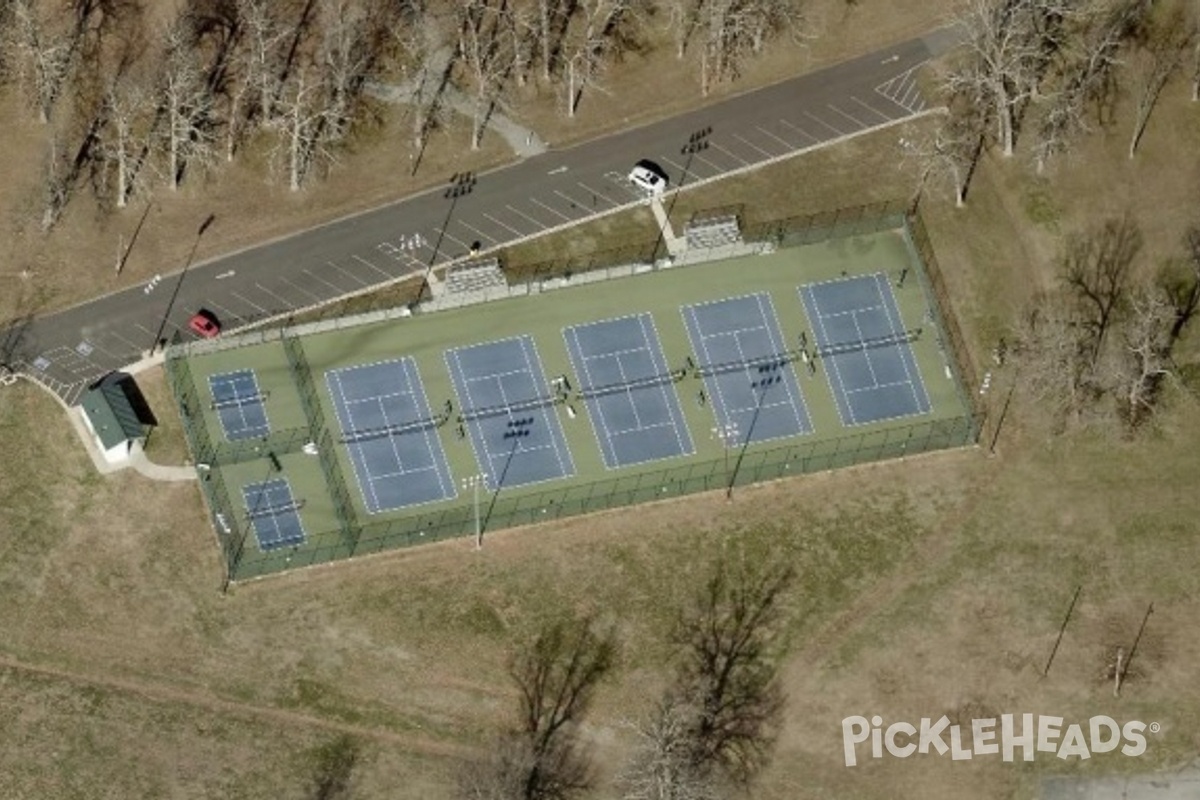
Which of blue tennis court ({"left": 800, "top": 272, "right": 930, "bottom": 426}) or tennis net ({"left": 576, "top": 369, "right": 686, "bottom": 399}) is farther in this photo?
blue tennis court ({"left": 800, "top": 272, "right": 930, "bottom": 426})

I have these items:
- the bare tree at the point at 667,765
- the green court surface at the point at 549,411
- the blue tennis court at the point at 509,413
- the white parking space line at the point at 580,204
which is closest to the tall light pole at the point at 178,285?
the green court surface at the point at 549,411

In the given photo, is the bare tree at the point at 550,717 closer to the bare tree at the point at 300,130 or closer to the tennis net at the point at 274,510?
the tennis net at the point at 274,510

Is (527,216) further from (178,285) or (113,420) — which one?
(113,420)

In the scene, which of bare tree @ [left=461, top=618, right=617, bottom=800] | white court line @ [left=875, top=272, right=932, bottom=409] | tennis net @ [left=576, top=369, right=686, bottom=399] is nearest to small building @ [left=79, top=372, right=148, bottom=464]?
bare tree @ [left=461, top=618, right=617, bottom=800]

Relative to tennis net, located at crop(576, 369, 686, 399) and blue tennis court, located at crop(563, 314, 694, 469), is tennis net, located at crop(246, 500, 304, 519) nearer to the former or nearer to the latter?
tennis net, located at crop(576, 369, 686, 399)

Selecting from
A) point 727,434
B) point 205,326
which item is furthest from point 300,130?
point 727,434

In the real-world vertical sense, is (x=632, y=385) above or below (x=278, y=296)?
below
